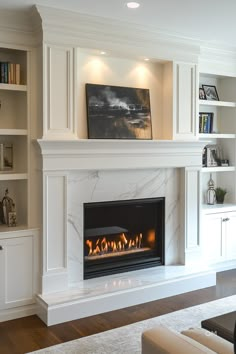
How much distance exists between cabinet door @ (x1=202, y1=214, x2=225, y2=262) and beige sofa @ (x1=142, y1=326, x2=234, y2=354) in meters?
3.00

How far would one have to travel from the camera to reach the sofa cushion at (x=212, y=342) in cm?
192

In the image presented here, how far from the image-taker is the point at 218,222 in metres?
5.16

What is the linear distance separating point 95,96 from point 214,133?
199cm

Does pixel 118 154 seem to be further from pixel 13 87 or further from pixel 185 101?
pixel 13 87

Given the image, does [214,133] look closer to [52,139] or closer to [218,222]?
[218,222]

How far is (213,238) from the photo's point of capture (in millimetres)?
5121

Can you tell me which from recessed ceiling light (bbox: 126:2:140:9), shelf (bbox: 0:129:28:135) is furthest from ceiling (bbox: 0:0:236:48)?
shelf (bbox: 0:129:28:135)

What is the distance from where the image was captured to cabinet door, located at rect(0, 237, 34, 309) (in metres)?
3.69

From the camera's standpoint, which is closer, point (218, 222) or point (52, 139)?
point (52, 139)

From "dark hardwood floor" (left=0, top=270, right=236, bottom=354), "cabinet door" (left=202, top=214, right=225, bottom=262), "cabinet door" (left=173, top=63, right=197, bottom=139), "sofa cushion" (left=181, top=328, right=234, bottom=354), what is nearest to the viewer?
"sofa cushion" (left=181, top=328, right=234, bottom=354)

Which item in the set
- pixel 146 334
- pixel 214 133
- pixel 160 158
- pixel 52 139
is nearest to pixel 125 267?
pixel 160 158

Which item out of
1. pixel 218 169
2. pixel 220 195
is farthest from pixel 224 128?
pixel 220 195

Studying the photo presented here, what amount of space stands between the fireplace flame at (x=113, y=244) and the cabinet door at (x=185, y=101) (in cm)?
125

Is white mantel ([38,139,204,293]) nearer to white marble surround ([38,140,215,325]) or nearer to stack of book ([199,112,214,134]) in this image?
white marble surround ([38,140,215,325])
